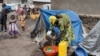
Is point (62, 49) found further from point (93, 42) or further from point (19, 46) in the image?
point (19, 46)

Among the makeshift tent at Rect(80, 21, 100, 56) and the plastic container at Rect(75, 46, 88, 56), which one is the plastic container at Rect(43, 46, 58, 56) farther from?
the makeshift tent at Rect(80, 21, 100, 56)

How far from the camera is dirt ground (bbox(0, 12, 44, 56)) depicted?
1269cm

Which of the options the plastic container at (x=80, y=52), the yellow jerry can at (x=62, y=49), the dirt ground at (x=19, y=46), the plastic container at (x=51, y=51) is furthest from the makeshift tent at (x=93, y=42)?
the dirt ground at (x=19, y=46)

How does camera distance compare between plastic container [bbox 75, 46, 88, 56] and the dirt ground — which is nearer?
plastic container [bbox 75, 46, 88, 56]

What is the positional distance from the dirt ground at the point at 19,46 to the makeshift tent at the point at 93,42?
230 cm

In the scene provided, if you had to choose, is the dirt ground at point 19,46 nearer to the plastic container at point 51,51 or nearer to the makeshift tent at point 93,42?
the plastic container at point 51,51

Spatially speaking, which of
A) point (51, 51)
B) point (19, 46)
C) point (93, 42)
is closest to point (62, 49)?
point (51, 51)

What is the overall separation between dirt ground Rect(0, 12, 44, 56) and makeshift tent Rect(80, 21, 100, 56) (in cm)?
230

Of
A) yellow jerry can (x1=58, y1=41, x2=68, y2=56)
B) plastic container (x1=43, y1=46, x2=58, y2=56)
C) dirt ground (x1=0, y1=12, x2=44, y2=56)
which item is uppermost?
yellow jerry can (x1=58, y1=41, x2=68, y2=56)

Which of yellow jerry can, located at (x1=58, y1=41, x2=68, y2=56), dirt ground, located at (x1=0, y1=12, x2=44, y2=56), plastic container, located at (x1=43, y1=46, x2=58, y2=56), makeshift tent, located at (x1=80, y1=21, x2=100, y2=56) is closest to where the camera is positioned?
yellow jerry can, located at (x1=58, y1=41, x2=68, y2=56)

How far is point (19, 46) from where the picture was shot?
46.4 ft

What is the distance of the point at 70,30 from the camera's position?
37.9ft

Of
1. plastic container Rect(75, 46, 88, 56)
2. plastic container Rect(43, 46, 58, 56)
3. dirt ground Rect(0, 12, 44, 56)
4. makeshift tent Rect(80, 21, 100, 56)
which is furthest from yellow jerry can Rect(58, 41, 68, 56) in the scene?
dirt ground Rect(0, 12, 44, 56)

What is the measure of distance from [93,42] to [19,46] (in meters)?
4.51
